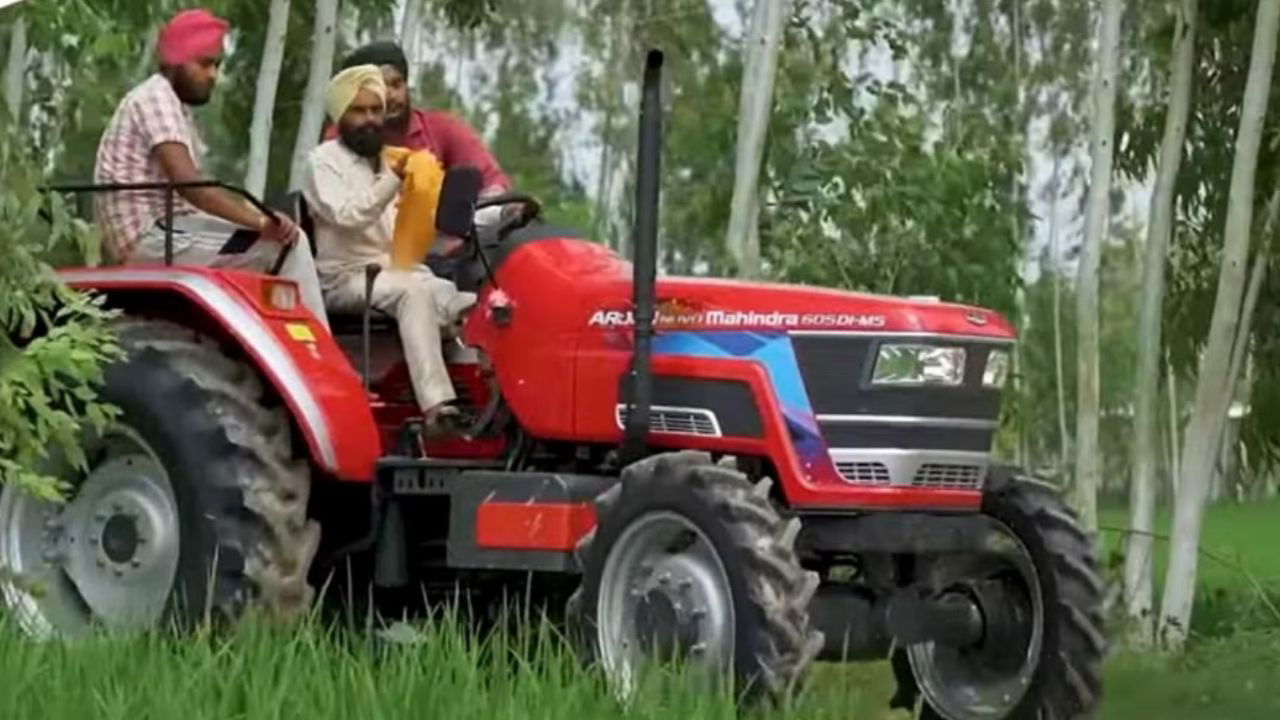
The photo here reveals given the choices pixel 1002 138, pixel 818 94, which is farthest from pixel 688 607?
pixel 1002 138

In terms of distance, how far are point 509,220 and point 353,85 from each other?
2.11ft

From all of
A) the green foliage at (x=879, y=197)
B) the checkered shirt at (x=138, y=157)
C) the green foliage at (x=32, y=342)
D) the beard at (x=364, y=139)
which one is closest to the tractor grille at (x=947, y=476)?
the beard at (x=364, y=139)

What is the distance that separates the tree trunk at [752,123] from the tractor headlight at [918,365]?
10491mm

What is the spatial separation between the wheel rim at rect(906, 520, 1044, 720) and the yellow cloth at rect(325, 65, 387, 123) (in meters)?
2.25

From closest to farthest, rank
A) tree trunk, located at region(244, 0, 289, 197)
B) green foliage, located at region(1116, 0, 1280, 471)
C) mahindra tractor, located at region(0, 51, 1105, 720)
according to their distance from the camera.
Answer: mahindra tractor, located at region(0, 51, 1105, 720), green foliage, located at region(1116, 0, 1280, 471), tree trunk, located at region(244, 0, 289, 197)

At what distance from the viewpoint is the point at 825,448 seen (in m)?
6.94

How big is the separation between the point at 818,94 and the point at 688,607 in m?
20.9

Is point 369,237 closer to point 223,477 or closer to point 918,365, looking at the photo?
point 223,477

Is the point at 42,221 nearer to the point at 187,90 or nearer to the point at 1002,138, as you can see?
the point at 187,90

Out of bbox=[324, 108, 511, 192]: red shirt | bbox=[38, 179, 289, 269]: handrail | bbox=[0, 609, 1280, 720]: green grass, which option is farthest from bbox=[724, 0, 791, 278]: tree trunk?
bbox=[0, 609, 1280, 720]: green grass

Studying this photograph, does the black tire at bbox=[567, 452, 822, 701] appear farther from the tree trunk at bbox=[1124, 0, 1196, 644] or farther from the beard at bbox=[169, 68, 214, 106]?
the tree trunk at bbox=[1124, 0, 1196, 644]

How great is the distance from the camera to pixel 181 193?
7.81 metres

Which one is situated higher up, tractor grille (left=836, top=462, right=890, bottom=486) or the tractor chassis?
tractor grille (left=836, top=462, right=890, bottom=486)

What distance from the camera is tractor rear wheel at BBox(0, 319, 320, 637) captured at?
7.36m
